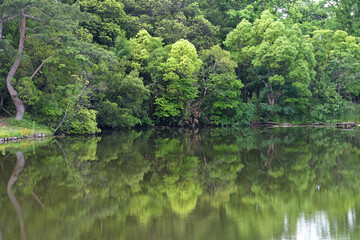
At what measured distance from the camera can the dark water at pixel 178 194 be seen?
773cm

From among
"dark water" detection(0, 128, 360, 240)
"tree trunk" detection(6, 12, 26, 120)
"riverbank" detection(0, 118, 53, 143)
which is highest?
"tree trunk" detection(6, 12, 26, 120)

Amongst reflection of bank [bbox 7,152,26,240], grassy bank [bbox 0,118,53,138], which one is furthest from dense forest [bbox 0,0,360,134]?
reflection of bank [bbox 7,152,26,240]

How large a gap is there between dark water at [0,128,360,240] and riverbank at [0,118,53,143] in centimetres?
363

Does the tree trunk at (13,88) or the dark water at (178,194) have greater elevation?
the tree trunk at (13,88)

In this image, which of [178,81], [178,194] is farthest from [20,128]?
[178,194]

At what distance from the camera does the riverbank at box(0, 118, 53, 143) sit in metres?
22.1

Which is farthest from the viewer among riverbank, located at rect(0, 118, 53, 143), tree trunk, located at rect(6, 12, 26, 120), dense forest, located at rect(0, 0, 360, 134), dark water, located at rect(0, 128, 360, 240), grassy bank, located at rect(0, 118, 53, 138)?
dense forest, located at rect(0, 0, 360, 134)

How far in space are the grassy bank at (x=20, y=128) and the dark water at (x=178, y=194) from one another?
394 cm

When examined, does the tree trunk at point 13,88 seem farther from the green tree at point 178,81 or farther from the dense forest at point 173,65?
the green tree at point 178,81

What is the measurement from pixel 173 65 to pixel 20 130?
14.2 metres

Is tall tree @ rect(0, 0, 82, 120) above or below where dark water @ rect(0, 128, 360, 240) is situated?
above

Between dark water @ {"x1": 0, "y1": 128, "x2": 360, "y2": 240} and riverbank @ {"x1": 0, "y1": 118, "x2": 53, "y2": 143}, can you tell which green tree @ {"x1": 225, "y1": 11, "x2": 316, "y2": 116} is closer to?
dark water @ {"x1": 0, "y1": 128, "x2": 360, "y2": 240}

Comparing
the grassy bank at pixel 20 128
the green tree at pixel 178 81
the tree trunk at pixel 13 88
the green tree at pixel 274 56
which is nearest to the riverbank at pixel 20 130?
the grassy bank at pixel 20 128

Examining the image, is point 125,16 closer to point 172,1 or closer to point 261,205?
point 172,1
